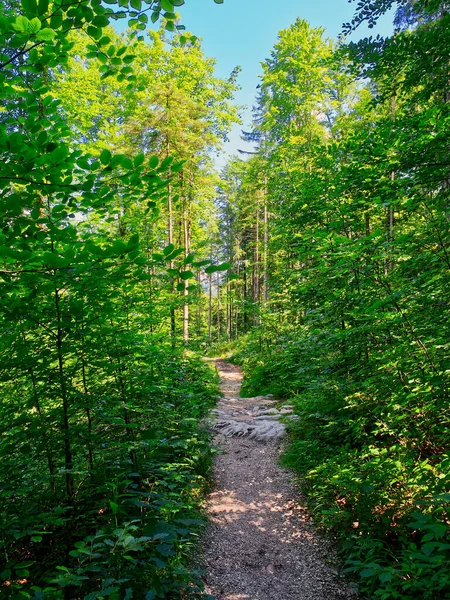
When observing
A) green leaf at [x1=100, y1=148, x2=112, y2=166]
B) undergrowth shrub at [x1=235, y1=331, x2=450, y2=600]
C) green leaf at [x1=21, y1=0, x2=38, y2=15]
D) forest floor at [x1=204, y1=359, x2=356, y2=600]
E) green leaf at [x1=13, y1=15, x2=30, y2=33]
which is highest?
green leaf at [x1=21, y1=0, x2=38, y2=15]

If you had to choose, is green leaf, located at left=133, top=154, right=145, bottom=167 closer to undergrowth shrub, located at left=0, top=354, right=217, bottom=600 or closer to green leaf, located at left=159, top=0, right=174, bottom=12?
green leaf, located at left=159, top=0, right=174, bottom=12

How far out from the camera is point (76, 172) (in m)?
1.88

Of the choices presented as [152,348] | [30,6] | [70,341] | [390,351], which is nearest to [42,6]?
[30,6]

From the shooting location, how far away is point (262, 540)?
4.35 m

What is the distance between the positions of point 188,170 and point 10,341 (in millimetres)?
11333

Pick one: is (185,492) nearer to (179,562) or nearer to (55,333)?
(179,562)

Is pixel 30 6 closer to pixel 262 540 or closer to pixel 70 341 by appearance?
pixel 70 341

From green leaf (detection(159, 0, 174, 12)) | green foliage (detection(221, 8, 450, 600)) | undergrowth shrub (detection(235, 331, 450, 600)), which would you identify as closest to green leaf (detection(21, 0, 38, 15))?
green leaf (detection(159, 0, 174, 12))

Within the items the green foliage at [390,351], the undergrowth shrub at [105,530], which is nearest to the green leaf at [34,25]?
the undergrowth shrub at [105,530]

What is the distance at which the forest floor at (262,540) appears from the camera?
3533 mm

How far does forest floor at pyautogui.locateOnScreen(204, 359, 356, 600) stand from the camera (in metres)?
3.53

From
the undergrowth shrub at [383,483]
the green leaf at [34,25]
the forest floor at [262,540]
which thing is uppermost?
the green leaf at [34,25]

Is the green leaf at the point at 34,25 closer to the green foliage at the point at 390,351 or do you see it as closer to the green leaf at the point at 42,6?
the green leaf at the point at 42,6

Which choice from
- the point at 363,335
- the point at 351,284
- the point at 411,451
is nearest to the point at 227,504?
the point at 411,451
